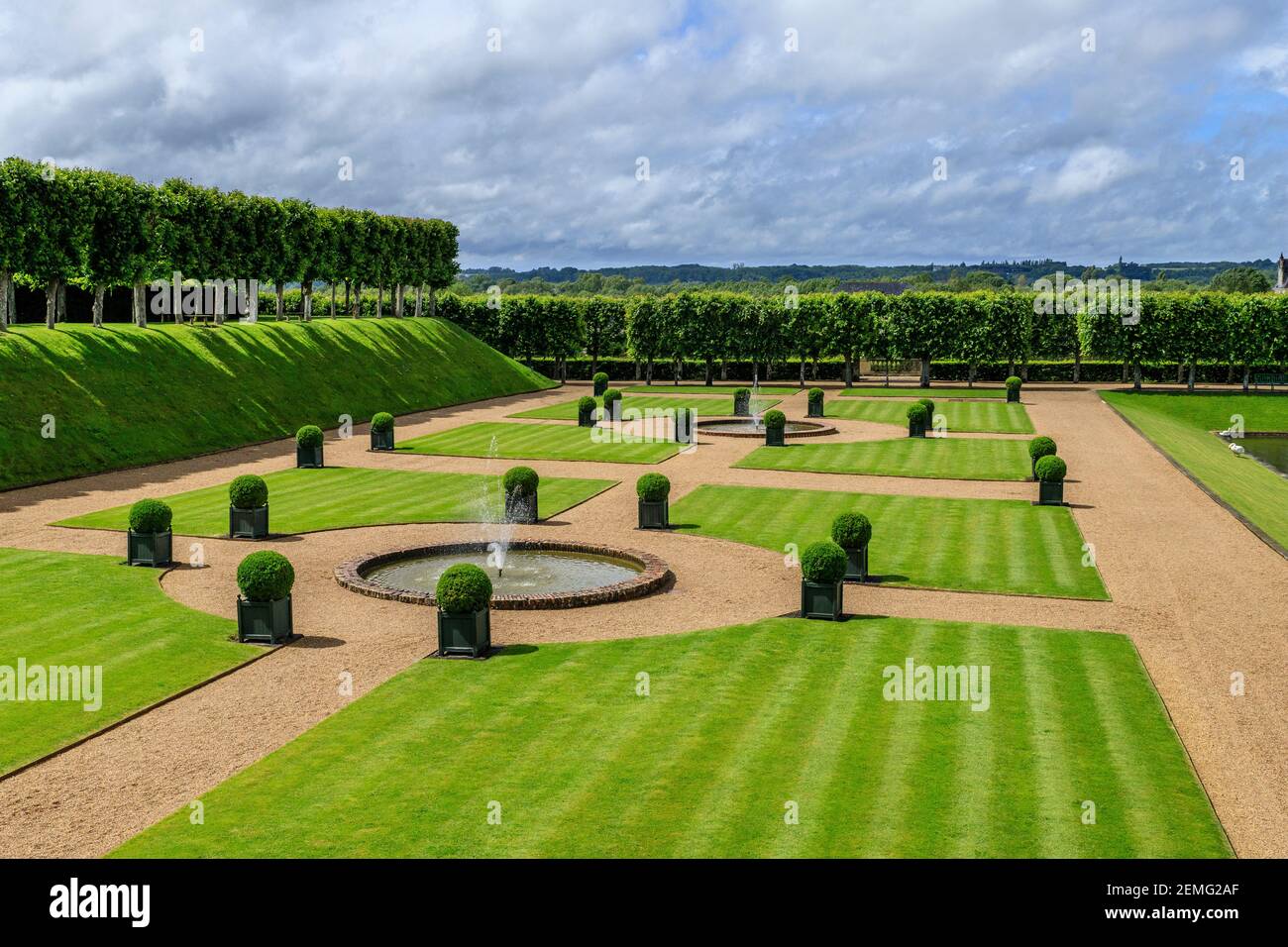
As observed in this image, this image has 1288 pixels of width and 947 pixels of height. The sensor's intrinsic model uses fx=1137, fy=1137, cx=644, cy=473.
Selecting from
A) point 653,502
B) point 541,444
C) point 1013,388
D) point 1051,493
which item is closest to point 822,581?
point 653,502

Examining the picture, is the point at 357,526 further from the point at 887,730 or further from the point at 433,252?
the point at 433,252

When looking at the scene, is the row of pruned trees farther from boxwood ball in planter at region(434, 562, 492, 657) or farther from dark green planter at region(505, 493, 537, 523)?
boxwood ball in planter at region(434, 562, 492, 657)

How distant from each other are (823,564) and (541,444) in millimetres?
33122

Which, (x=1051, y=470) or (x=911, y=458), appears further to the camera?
(x=911, y=458)

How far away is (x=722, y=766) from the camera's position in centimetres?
1582

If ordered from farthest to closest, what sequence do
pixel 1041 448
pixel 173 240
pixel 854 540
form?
pixel 173 240 → pixel 1041 448 → pixel 854 540

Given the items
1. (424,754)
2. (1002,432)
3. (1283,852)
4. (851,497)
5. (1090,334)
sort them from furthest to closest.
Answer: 1. (1090,334)
2. (1002,432)
3. (851,497)
4. (424,754)
5. (1283,852)

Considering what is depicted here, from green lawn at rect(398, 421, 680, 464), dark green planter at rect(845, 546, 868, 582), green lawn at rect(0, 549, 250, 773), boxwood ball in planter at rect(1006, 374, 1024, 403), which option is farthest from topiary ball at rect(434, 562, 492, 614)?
boxwood ball in planter at rect(1006, 374, 1024, 403)

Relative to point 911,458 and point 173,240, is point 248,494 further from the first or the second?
point 173,240

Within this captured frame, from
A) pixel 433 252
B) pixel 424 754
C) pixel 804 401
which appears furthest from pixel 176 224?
pixel 424 754

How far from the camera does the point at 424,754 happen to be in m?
16.3

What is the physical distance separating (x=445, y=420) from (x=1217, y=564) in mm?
45594

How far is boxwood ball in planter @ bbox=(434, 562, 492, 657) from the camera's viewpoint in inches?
822

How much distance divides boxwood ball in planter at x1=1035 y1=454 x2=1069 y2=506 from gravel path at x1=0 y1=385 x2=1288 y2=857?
2.97 ft
